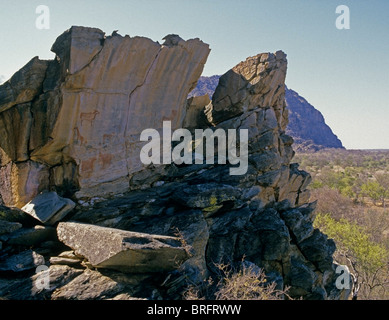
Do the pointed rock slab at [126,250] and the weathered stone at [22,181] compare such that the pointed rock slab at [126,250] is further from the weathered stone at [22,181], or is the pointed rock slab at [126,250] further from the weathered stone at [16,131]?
the weathered stone at [16,131]

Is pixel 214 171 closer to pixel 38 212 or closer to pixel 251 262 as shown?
pixel 251 262

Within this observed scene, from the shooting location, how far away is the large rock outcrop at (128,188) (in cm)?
764

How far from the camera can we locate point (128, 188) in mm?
11562

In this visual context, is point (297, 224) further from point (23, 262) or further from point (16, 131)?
point (16, 131)

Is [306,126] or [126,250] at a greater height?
[306,126]

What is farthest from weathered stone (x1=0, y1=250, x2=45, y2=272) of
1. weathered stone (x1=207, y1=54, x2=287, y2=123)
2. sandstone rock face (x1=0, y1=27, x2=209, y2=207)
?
weathered stone (x1=207, y1=54, x2=287, y2=123)

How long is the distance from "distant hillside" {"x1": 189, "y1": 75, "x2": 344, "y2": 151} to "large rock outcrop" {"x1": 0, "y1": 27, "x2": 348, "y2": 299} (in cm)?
13423

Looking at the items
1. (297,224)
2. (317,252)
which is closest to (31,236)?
(297,224)

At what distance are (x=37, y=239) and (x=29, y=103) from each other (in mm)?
4424

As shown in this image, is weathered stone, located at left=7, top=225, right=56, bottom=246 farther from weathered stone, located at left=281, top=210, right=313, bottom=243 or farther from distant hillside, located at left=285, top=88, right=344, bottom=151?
distant hillside, located at left=285, top=88, right=344, bottom=151

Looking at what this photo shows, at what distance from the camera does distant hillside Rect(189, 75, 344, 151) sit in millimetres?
154762

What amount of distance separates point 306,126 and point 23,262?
577 ft

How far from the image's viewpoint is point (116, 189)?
11227 mm
